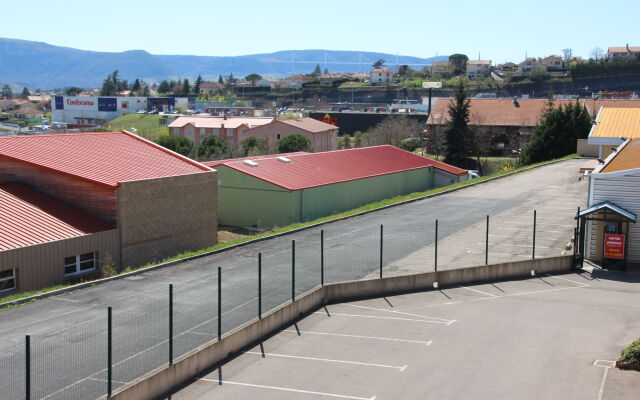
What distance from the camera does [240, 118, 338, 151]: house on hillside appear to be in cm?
8749

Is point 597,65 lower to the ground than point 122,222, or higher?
higher

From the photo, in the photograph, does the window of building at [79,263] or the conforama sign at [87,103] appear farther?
the conforama sign at [87,103]

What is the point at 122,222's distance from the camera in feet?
87.7

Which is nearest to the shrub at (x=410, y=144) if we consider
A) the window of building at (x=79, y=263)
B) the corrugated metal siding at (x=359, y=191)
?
the corrugated metal siding at (x=359, y=191)

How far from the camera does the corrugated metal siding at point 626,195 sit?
22.4 metres

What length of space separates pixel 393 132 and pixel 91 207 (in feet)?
202

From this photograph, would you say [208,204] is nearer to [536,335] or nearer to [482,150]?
[536,335]

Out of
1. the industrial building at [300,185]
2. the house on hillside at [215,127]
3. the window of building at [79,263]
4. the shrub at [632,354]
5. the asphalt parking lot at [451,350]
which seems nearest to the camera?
the asphalt parking lot at [451,350]

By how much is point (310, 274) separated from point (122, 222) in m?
10.2

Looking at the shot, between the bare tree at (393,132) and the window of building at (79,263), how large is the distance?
60929 mm

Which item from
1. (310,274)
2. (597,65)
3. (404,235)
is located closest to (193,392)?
(310,274)

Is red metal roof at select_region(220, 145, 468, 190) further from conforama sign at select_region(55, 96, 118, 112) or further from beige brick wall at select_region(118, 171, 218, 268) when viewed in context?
conforama sign at select_region(55, 96, 118, 112)

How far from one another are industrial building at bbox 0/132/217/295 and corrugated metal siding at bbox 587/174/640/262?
16550 mm

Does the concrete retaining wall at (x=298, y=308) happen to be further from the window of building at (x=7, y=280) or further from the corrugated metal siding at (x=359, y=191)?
the corrugated metal siding at (x=359, y=191)
